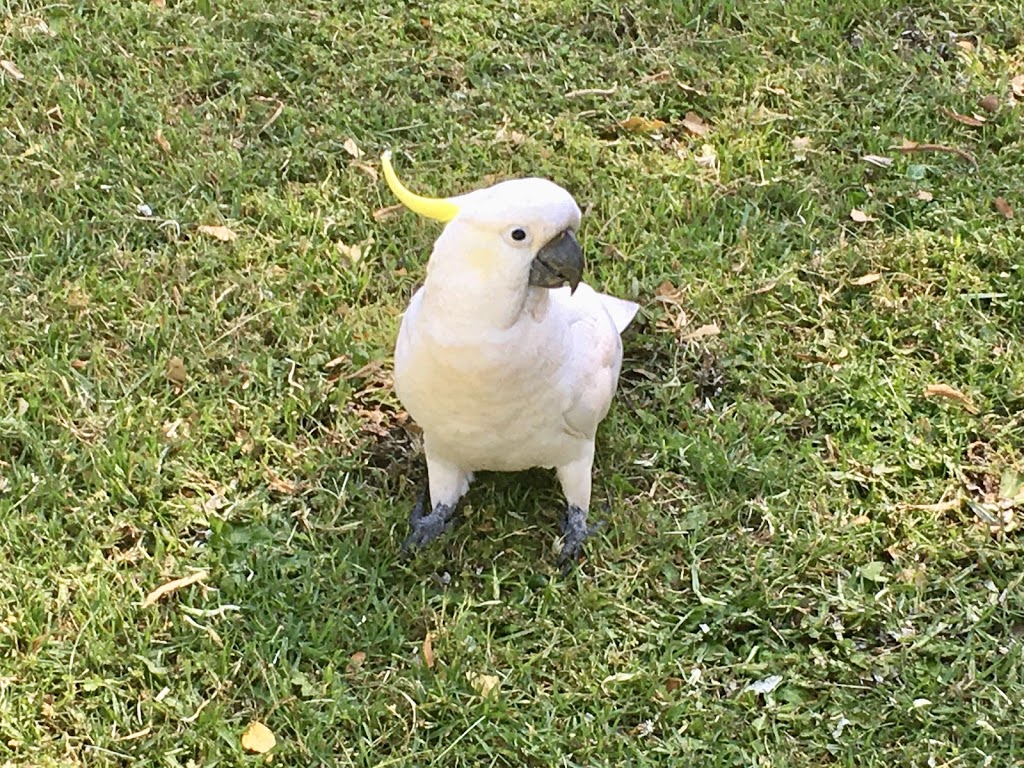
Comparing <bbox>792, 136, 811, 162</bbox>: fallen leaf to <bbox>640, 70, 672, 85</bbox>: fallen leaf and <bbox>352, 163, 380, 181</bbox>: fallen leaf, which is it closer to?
<bbox>640, 70, 672, 85</bbox>: fallen leaf

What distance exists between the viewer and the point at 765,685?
217cm

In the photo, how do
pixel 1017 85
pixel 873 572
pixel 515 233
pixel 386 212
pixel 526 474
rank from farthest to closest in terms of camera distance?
pixel 1017 85 → pixel 386 212 → pixel 526 474 → pixel 873 572 → pixel 515 233

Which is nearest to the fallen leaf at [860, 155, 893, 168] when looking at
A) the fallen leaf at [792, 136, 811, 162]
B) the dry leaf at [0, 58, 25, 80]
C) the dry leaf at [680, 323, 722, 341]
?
the fallen leaf at [792, 136, 811, 162]

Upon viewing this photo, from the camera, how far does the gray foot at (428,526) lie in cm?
233

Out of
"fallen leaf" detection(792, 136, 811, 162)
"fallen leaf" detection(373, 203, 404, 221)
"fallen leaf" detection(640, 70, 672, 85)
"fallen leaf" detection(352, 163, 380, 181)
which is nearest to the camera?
"fallen leaf" detection(373, 203, 404, 221)

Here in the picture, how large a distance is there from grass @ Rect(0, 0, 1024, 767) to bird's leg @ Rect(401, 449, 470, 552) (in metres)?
0.05

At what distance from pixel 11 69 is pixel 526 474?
6.99 feet

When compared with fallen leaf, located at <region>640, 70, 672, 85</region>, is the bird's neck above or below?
above

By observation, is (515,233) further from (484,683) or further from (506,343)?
(484,683)

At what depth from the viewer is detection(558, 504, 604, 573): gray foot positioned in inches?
92.1

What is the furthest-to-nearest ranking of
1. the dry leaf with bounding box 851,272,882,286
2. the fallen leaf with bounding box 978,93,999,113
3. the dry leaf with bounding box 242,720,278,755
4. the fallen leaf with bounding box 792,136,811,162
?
the fallen leaf with bounding box 978,93,999,113 < the fallen leaf with bounding box 792,136,811,162 < the dry leaf with bounding box 851,272,882,286 < the dry leaf with bounding box 242,720,278,755

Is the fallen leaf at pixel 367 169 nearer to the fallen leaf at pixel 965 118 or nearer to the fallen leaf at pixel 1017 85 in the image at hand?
the fallen leaf at pixel 965 118

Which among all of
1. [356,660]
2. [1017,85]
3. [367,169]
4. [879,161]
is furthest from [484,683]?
[1017,85]

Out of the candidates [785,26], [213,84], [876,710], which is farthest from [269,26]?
[876,710]
